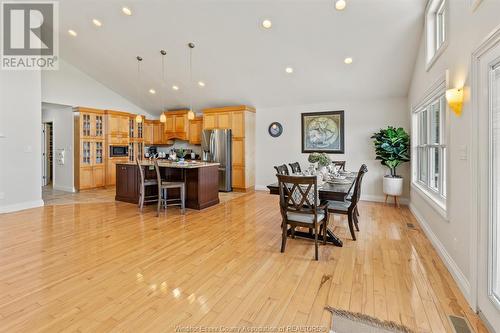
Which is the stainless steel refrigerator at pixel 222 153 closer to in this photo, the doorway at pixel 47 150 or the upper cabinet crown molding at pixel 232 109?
the upper cabinet crown molding at pixel 232 109

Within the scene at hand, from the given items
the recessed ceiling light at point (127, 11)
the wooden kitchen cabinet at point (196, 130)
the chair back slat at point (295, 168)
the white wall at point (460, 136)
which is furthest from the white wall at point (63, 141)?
the white wall at point (460, 136)

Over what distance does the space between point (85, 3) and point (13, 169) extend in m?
3.53

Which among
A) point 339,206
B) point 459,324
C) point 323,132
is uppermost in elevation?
point 323,132

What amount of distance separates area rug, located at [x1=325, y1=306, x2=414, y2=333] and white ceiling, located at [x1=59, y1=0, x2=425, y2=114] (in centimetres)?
402

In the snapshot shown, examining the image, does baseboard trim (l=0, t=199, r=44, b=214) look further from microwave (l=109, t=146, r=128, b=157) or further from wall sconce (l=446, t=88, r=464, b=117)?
wall sconce (l=446, t=88, r=464, b=117)

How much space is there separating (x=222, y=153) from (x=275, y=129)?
1.66 metres

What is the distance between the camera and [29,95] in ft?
17.2

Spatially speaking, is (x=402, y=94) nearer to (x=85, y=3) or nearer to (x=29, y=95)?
(x=85, y=3)

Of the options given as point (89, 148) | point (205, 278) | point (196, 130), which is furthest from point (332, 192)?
point (89, 148)

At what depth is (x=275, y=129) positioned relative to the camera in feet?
24.2

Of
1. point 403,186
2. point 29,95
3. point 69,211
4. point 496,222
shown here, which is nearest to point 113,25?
point 29,95

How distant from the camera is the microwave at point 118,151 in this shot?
25.9 feet

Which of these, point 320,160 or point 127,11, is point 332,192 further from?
point 127,11

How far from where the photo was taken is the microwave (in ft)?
25.9
